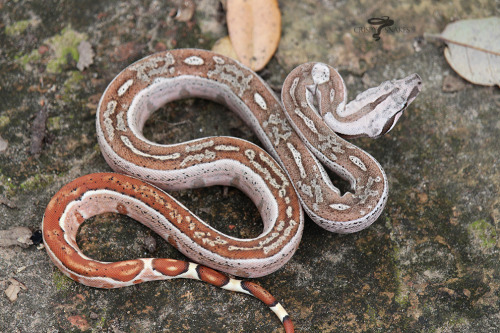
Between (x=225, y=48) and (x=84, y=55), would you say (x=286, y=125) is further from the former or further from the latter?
(x=84, y=55)

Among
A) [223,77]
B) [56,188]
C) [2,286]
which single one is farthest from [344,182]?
[2,286]

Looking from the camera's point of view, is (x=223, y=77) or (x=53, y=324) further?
(x=223, y=77)

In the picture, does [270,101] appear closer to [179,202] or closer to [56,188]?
[179,202]

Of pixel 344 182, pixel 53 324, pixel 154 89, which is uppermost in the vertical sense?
pixel 154 89

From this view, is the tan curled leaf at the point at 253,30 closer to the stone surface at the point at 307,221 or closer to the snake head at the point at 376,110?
the stone surface at the point at 307,221

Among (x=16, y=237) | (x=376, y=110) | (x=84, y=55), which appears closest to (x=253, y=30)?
(x=376, y=110)

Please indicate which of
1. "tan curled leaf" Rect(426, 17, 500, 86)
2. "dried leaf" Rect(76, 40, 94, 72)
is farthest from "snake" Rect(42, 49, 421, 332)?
"tan curled leaf" Rect(426, 17, 500, 86)

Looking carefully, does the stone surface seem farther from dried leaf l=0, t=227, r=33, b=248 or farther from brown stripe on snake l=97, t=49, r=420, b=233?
brown stripe on snake l=97, t=49, r=420, b=233
